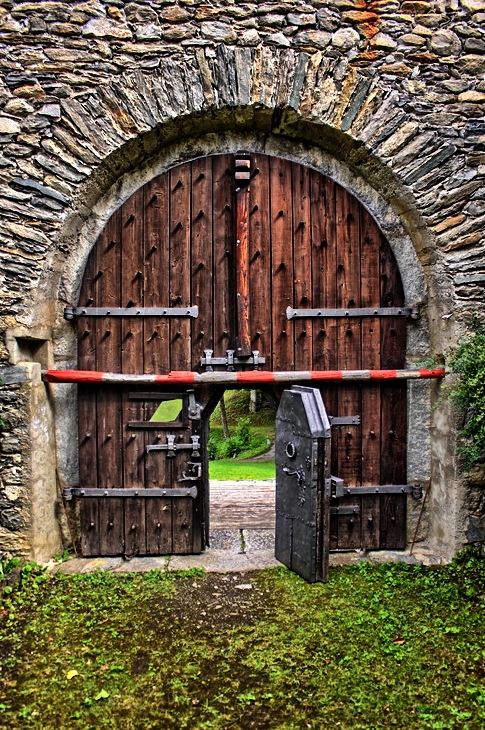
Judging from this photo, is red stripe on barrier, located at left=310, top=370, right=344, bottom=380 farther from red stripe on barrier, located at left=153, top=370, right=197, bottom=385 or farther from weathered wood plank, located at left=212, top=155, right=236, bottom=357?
red stripe on barrier, located at left=153, top=370, right=197, bottom=385

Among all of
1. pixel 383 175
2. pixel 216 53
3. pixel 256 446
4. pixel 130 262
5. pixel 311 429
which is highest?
pixel 216 53

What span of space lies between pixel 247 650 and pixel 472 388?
216 cm

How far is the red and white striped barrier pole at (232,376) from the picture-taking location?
159 inches

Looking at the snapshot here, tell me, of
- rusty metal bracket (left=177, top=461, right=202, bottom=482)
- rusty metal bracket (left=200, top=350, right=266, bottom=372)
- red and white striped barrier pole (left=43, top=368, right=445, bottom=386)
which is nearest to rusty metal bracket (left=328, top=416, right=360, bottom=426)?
red and white striped barrier pole (left=43, top=368, right=445, bottom=386)

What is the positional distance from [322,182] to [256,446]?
29.5 feet

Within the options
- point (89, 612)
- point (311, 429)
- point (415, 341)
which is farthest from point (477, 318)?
point (89, 612)

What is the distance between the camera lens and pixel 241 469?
33.1ft

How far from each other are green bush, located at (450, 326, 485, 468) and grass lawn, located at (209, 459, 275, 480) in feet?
17.2

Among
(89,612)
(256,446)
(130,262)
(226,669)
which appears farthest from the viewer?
(256,446)

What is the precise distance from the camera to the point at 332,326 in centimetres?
430

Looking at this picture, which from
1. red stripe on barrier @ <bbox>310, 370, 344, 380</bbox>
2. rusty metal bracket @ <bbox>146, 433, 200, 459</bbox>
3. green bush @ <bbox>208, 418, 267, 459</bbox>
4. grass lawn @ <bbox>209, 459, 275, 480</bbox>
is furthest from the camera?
green bush @ <bbox>208, 418, 267, 459</bbox>

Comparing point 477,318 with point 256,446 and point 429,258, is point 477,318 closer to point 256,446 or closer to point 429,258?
point 429,258

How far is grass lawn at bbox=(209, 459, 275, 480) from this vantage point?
9062 mm

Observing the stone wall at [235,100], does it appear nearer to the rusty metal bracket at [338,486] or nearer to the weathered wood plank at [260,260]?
the weathered wood plank at [260,260]
